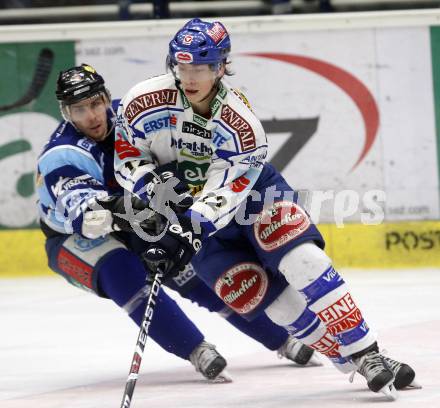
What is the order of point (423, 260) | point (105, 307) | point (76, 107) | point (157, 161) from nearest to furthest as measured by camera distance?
1. point (157, 161)
2. point (76, 107)
3. point (105, 307)
4. point (423, 260)

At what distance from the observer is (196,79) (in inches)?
131

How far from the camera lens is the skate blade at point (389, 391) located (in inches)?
128

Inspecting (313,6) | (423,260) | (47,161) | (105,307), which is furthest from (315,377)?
(313,6)

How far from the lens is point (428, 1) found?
22.0ft

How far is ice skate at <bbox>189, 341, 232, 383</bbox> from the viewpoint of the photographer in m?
3.71

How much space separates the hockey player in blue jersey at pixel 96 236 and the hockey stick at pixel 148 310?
39cm

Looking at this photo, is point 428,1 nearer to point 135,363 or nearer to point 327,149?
point 327,149

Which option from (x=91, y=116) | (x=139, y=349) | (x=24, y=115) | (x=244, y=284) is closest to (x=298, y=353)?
(x=244, y=284)

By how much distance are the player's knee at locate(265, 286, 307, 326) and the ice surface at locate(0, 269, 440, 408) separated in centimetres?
19

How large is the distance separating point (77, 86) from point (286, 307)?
3.18ft

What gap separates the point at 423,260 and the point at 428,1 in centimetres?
144

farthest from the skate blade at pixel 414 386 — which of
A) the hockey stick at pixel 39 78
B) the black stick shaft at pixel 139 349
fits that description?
the hockey stick at pixel 39 78

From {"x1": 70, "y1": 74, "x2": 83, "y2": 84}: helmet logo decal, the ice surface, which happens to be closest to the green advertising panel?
the ice surface

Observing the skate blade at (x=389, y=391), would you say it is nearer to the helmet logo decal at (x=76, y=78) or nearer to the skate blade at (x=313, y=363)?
the skate blade at (x=313, y=363)
